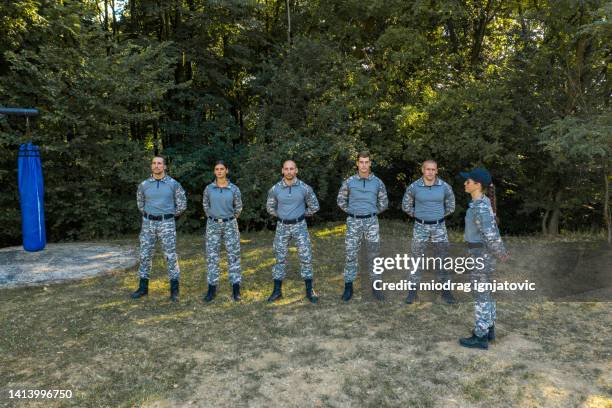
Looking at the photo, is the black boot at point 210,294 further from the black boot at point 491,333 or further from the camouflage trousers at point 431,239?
the black boot at point 491,333

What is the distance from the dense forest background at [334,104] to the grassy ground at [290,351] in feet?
17.5

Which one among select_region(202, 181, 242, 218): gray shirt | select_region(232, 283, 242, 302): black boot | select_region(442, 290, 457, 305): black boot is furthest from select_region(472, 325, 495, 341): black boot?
select_region(202, 181, 242, 218): gray shirt

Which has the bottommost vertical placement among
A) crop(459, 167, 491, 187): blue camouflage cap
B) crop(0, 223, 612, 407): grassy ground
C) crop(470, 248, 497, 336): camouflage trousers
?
crop(0, 223, 612, 407): grassy ground

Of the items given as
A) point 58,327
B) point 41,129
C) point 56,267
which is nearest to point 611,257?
point 58,327

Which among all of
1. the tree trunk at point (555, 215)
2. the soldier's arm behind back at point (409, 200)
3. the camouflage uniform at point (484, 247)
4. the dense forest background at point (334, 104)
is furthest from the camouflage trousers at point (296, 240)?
the tree trunk at point (555, 215)

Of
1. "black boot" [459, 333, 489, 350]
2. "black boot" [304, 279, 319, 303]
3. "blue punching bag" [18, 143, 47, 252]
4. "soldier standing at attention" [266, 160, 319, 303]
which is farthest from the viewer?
"blue punching bag" [18, 143, 47, 252]

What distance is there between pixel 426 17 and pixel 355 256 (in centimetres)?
963

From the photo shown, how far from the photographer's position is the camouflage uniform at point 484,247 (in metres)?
4.57

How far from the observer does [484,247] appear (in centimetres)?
469

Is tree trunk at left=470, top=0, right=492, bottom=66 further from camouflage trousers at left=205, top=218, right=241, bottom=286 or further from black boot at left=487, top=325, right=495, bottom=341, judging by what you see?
black boot at left=487, top=325, right=495, bottom=341

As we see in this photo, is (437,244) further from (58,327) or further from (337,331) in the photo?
(58,327)

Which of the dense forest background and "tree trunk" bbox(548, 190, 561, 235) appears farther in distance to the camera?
"tree trunk" bbox(548, 190, 561, 235)

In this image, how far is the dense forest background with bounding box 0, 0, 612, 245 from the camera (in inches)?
439

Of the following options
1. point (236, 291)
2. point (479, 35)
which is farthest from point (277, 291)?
point (479, 35)
